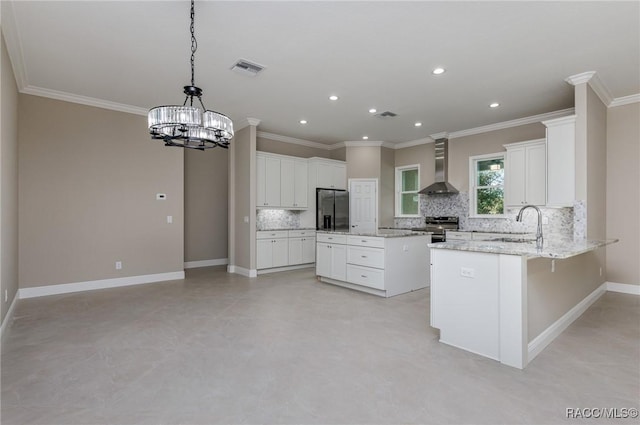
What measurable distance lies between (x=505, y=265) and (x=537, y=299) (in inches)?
24.3

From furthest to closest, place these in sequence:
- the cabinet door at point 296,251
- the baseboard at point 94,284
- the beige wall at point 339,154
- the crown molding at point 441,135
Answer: the beige wall at point 339,154
the crown molding at point 441,135
the cabinet door at point 296,251
the baseboard at point 94,284

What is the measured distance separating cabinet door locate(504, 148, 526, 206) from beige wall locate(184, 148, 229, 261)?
19.8 feet

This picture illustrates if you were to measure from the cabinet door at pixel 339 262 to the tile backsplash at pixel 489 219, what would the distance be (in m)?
3.11

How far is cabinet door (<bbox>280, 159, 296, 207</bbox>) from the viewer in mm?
6902

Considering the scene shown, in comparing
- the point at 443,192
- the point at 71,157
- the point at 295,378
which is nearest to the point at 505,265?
the point at 295,378

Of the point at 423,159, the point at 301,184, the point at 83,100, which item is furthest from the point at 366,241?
the point at 83,100

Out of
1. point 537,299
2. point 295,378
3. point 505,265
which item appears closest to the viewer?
point 295,378

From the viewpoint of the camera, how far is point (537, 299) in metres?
2.83

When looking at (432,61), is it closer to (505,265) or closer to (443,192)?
(505,265)

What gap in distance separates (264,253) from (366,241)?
2.44m

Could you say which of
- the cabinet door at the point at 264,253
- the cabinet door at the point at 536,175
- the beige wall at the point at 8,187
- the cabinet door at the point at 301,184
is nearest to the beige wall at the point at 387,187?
the cabinet door at the point at 301,184

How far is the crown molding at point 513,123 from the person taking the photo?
17.9 feet

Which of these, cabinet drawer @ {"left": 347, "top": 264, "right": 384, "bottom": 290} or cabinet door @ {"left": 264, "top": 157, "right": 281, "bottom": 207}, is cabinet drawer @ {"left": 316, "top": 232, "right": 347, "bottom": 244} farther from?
cabinet door @ {"left": 264, "top": 157, "right": 281, "bottom": 207}

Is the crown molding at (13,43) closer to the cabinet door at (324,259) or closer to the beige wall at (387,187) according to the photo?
the cabinet door at (324,259)
